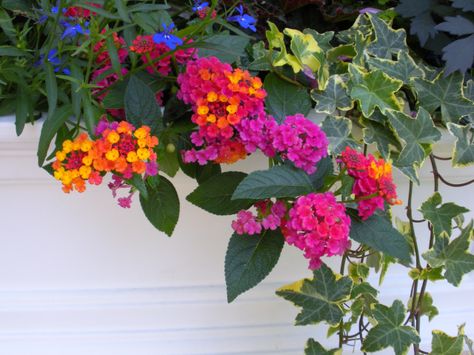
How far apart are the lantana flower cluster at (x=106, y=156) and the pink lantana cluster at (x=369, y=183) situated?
10.4 inches

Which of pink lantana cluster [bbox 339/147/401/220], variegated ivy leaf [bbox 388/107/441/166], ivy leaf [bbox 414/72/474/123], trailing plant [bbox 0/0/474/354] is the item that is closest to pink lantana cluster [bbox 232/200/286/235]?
trailing plant [bbox 0/0/474/354]

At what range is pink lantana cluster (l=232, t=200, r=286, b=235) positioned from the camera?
0.82 metres

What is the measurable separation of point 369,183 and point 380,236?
0.08 metres

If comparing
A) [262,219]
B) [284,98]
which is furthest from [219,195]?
[284,98]

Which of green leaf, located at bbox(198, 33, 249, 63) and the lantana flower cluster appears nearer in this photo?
the lantana flower cluster

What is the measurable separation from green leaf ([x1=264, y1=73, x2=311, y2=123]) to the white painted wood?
94mm

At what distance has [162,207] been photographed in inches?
34.3

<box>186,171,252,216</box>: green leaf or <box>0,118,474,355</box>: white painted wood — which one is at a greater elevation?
<box>186,171,252,216</box>: green leaf

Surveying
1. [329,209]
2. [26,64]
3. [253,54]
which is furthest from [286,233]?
[26,64]

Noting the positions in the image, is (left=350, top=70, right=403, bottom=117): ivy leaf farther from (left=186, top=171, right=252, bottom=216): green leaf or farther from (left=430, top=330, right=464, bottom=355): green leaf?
(left=430, top=330, right=464, bottom=355): green leaf

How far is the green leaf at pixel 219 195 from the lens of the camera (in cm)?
86

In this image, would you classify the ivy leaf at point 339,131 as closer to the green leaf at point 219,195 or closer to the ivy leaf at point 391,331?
the green leaf at point 219,195

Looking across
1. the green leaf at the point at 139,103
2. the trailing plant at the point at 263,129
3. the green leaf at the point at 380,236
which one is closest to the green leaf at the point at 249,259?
the trailing plant at the point at 263,129

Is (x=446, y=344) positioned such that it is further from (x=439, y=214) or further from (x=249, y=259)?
(x=249, y=259)
